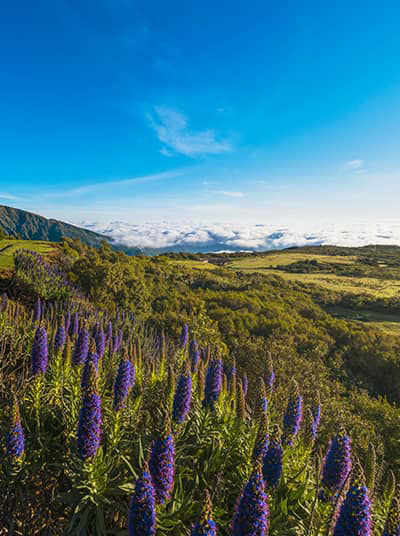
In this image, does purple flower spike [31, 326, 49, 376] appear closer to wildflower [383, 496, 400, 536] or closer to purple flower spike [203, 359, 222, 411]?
purple flower spike [203, 359, 222, 411]

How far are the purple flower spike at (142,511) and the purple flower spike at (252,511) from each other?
A: 76 centimetres

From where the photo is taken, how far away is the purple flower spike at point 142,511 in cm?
265

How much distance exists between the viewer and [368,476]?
4117mm

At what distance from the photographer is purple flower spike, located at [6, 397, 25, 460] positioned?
3.90m

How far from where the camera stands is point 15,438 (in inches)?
156

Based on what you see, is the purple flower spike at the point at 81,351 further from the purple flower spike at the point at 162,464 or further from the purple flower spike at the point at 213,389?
the purple flower spike at the point at 162,464

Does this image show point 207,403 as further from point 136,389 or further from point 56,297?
point 56,297

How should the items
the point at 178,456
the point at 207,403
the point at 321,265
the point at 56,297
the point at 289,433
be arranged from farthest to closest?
1. the point at 321,265
2. the point at 56,297
3. the point at 207,403
4. the point at 289,433
5. the point at 178,456

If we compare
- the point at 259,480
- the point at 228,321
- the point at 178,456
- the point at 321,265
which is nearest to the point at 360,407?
the point at 228,321

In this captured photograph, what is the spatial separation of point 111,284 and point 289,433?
23.3 meters

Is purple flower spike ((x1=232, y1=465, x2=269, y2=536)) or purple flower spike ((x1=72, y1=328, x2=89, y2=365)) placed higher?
purple flower spike ((x1=232, y1=465, x2=269, y2=536))

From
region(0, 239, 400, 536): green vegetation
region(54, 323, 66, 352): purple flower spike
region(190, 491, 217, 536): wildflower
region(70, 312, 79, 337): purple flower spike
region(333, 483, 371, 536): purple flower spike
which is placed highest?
region(190, 491, 217, 536): wildflower

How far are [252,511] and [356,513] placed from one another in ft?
3.10

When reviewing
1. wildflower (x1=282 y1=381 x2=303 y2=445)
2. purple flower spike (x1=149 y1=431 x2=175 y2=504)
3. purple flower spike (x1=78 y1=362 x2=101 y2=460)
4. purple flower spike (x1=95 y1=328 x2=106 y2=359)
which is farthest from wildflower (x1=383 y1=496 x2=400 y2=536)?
purple flower spike (x1=95 y1=328 x2=106 y2=359)
